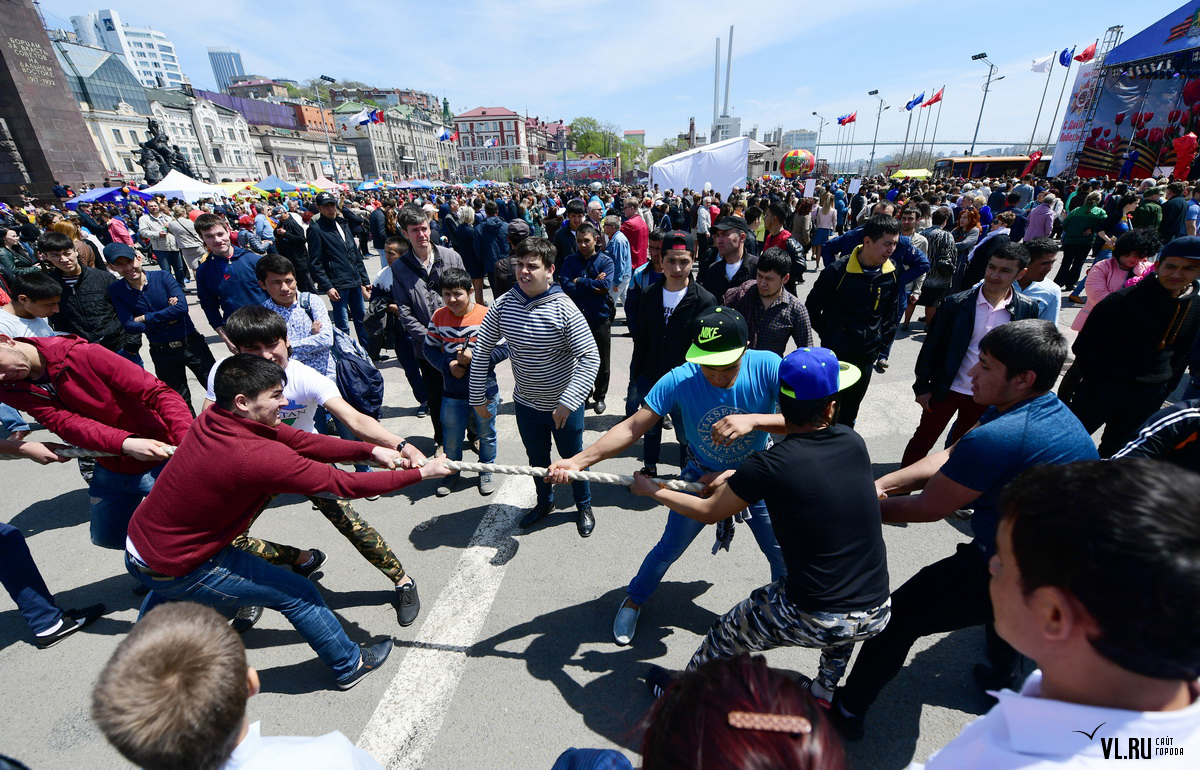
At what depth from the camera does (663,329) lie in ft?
14.6

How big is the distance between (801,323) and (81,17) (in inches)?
11060

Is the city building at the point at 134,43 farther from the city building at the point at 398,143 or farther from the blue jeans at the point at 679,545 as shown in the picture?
the blue jeans at the point at 679,545

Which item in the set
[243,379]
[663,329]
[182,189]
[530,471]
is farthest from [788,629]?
[182,189]

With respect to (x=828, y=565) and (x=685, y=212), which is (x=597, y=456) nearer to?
(x=828, y=565)

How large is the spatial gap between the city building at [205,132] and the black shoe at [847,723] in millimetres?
78971

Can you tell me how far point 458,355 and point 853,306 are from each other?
353 cm

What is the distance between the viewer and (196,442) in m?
2.25

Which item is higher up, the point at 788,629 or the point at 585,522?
the point at 788,629

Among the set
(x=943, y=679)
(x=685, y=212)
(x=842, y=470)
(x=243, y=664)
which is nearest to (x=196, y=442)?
(x=243, y=664)

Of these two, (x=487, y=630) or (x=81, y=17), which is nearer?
(x=487, y=630)

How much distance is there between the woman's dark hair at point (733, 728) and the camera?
0.85m

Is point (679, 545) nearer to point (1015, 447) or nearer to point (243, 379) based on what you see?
point (1015, 447)

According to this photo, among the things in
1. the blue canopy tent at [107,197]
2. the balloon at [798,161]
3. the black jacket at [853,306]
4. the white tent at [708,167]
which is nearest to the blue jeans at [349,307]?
the black jacket at [853,306]

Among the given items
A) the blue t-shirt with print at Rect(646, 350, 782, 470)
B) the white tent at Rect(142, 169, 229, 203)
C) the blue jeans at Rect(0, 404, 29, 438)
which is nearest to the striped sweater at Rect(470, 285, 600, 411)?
the blue t-shirt with print at Rect(646, 350, 782, 470)
